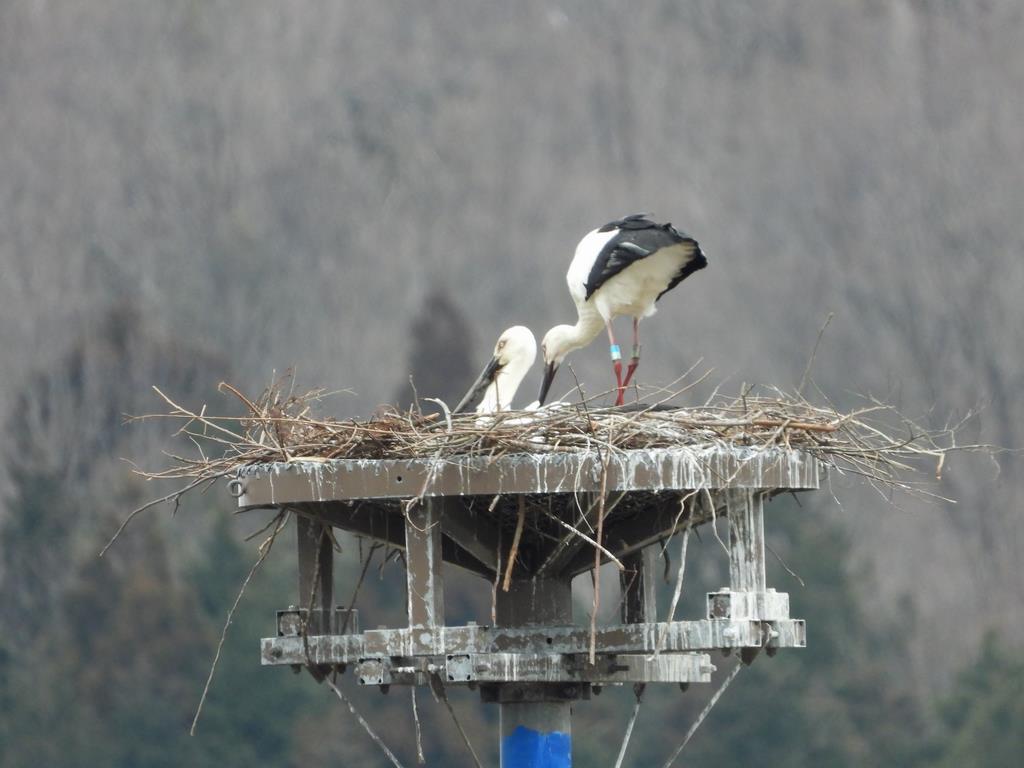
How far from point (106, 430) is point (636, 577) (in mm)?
24802

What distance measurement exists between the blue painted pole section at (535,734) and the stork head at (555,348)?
2482 millimetres

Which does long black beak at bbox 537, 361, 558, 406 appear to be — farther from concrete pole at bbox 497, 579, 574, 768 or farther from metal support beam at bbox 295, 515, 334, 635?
metal support beam at bbox 295, 515, 334, 635

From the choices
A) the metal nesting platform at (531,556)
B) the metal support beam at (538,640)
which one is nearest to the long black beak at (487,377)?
the metal nesting platform at (531,556)

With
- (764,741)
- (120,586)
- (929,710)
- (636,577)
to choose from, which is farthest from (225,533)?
(636,577)

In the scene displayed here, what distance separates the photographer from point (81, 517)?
35.9m

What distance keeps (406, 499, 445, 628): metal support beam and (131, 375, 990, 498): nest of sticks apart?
0.33 meters

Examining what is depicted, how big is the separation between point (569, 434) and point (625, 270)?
8.27 feet

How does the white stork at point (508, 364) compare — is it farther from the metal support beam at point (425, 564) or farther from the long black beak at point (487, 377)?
the metal support beam at point (425, 564)

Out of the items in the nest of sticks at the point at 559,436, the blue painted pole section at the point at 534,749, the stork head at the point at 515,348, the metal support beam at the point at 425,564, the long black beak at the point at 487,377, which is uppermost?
the stork head at the point at 515,348

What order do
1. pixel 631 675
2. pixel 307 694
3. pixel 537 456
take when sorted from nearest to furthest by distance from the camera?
pixel 537 456
pixel 631 675
pixel 307 694

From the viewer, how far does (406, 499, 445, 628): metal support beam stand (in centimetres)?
1040

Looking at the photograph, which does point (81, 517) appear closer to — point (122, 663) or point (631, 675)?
point (122, 663)

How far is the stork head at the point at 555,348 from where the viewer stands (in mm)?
13414

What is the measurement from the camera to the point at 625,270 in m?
12.6
